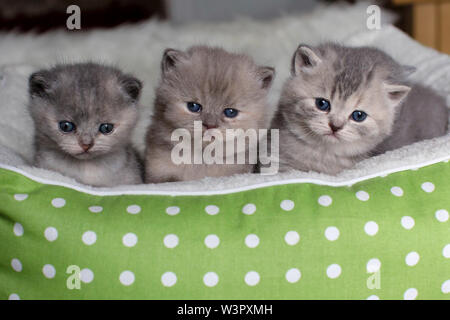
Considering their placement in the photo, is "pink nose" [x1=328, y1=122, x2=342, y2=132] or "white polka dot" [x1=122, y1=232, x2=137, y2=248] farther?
"pink nose" [x1=328, y1=122, x2=342, y2=132]

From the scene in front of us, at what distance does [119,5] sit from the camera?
3.59 metres

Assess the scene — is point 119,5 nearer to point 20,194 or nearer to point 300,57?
point 300,57

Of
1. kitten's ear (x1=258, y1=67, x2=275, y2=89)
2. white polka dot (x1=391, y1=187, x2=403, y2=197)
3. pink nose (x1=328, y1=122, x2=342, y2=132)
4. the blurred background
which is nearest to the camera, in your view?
white polka dot (x1=391, y1=187, x2=403, y2=197)

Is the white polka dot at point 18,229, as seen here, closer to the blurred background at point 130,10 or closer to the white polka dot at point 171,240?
the white polka dot at point 171,240

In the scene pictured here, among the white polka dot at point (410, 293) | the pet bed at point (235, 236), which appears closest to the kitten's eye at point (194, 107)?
the pet bed at point (235, 236)

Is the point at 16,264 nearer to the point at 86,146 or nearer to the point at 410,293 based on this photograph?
the point at 86,146

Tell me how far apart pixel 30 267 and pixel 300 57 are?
931mm

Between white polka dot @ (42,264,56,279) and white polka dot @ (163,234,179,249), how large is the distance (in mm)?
251

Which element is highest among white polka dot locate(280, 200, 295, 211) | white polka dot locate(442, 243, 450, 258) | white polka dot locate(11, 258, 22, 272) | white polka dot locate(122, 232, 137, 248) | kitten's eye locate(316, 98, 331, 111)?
kitten's eye locate(316, 98, 331, 111)

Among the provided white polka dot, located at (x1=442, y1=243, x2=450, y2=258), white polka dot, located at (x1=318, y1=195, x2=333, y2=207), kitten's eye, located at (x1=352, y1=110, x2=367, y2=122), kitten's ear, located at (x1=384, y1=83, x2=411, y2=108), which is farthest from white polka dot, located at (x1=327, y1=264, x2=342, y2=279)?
kitten's ear, located at (x1=384, y1=83, x2=411, y2=108)

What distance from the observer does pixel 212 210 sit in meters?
1.11

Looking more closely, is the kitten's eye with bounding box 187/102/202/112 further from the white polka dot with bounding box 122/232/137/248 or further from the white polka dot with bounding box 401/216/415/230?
the white polka dot with bounding box 401/216/415/230

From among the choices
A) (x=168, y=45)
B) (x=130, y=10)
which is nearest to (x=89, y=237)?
(x=168, y=45)

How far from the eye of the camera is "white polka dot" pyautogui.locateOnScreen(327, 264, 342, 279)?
107 centimetres
